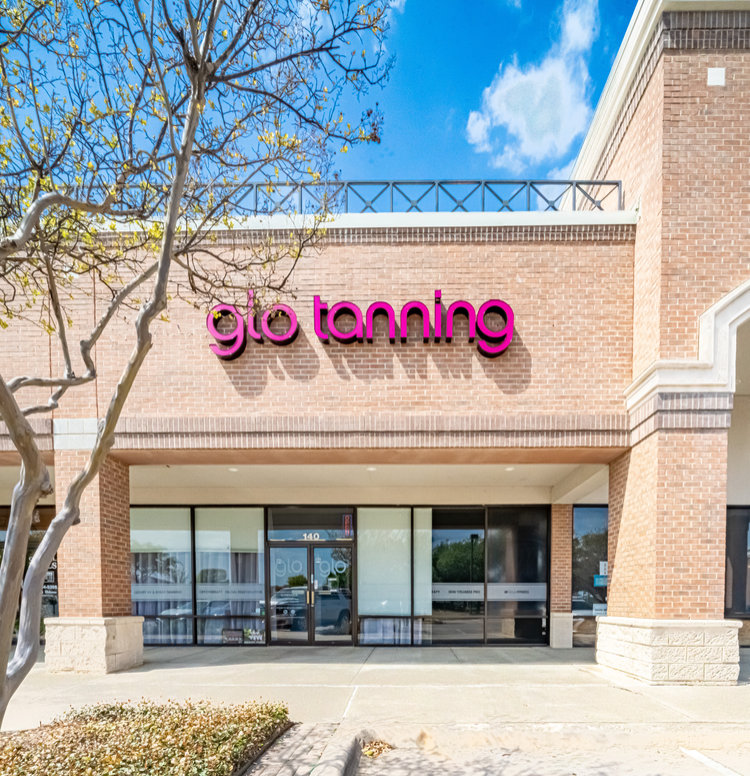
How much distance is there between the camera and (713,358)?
7301 mm

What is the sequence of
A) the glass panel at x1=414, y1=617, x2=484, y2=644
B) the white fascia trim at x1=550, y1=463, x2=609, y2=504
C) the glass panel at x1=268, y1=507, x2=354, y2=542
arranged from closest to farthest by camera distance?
the white fascia trim at x1=550, y1=463, x2=609, y2=504
the glass panel at x1=414, y1=617, x2=484, y2=644
the glass panel at x1=268, y1=507, x2=354, y2=542

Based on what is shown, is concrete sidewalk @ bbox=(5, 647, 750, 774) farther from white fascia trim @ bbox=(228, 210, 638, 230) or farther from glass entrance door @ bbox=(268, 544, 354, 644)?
white fascia trim @ bbox=(228, 210, 638, 230)

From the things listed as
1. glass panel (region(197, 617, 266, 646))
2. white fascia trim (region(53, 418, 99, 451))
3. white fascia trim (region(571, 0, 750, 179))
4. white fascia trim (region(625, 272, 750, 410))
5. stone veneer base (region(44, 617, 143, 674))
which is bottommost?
glass panel (region(197, 617, 266, 646))

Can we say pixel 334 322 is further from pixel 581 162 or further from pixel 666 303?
pixel 581 162

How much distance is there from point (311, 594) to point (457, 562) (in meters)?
3.24

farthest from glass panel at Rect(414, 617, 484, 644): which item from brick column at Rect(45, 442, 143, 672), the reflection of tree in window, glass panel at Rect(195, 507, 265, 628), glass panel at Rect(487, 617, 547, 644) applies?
brick column at Rect(45, 442, 143, 672)

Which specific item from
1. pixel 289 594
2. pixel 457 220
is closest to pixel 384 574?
pixel 289 594

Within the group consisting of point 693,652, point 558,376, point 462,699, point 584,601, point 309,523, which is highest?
point 558,376

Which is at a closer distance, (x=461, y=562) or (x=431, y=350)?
(x=431, y=350)

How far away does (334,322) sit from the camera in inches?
328

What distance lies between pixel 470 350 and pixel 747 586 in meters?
7.99

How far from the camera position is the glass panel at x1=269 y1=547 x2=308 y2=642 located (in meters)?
11.6

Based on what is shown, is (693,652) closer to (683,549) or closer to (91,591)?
(683,549)

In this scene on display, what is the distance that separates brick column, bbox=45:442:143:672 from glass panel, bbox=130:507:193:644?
9.58 feet
